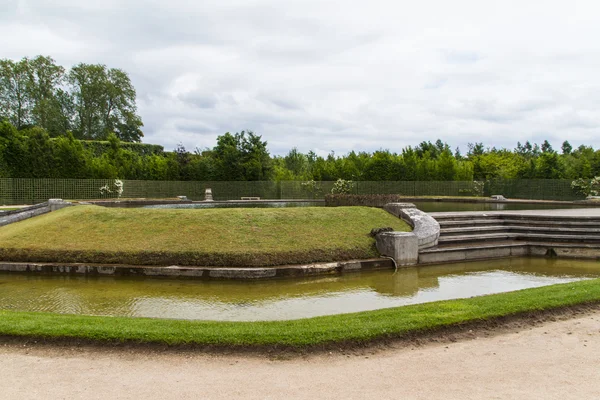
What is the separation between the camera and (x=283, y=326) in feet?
16.8

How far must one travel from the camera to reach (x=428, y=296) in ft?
24.8

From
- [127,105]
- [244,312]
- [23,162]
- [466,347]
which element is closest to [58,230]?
[244,312]

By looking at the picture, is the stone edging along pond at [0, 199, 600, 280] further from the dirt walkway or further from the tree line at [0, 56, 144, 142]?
the tree line at [0, 56, 144, 142]

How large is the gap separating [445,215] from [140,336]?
36.2 ft

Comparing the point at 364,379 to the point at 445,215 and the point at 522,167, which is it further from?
the point at 522,167

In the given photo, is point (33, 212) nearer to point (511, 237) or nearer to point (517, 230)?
point (511, 237)

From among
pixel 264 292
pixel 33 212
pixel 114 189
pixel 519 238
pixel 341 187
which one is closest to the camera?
pixel 264 292

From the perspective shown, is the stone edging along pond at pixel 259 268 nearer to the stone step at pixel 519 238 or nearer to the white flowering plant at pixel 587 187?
the stone step at pixel 519 238

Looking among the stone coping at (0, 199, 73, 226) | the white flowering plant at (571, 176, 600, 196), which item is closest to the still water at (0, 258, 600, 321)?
the stone coping at (0, 199, 73, 226)

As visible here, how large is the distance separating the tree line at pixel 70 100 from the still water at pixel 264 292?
51618 millimetres

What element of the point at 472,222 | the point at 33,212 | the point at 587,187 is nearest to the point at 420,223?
the point at 472,222

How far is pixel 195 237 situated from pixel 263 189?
27.2 metres

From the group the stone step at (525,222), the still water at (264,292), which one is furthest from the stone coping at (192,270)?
the stone step at (525,222)

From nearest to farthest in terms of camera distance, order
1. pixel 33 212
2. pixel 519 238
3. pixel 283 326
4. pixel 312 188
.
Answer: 1. pixel 283 326
2. pixel 519 238
3. pixel 33 212
4. pixel 312 188
